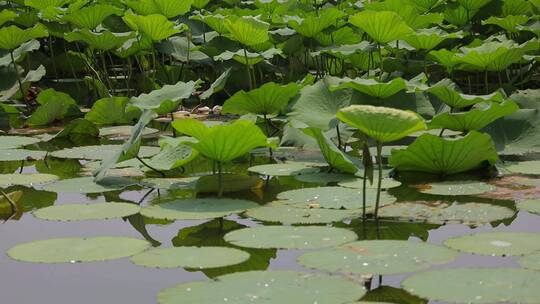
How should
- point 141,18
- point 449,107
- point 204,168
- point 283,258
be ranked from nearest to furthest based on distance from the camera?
point 283,258 < point 204,168 < point 449,107 < point 141,18

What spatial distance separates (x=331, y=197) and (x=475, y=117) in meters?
0.68

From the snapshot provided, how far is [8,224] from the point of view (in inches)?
105

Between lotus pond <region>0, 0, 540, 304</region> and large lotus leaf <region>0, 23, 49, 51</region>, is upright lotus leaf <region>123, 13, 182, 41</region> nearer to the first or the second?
lotus pond <region>0, 0, 540, 304</region>

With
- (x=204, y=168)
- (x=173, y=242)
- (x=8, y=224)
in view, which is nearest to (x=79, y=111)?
(x=204, y=168)

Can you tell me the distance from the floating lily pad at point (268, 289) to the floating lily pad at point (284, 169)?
1.17 m

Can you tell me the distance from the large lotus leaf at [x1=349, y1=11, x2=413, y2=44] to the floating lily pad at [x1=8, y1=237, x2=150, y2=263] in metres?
1.76

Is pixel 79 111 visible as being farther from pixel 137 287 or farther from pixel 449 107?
pixel 137 287

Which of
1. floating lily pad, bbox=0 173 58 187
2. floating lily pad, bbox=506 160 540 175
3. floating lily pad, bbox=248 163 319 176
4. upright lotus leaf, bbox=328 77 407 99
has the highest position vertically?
upright lotus leaf, bbox=328 77 407 99

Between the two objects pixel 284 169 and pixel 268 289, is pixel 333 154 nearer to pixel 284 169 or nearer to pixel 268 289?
pixel 284 169

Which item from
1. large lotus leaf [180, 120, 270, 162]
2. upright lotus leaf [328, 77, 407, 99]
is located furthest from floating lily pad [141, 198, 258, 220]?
upright lotus leaf [328, 77, 407, 99]

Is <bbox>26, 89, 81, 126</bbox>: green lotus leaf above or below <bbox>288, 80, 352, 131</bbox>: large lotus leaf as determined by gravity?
below

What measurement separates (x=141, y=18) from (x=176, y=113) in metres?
0.65

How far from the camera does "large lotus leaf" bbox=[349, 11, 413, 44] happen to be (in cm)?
386

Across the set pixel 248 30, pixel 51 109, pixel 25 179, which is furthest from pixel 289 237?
pixel 51 109
